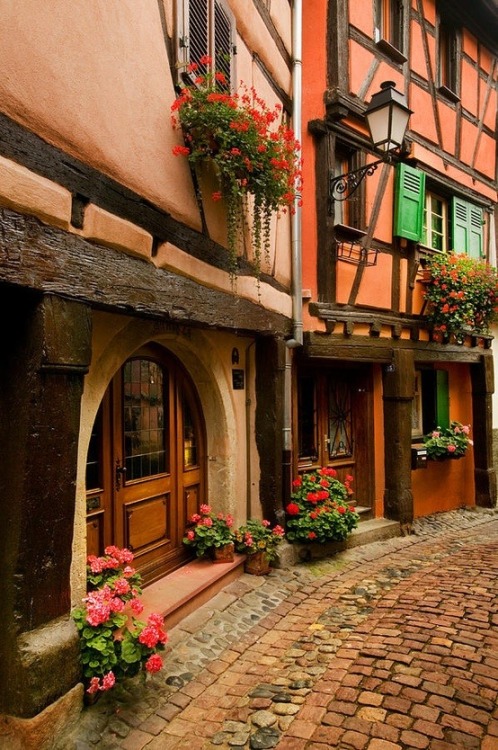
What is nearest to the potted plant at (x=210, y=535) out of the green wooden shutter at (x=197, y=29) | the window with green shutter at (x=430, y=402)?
the green wooden shutter at (x=197, y=29)

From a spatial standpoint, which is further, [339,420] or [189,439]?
[339,420]

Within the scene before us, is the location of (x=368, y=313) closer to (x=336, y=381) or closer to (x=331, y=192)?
(x=336, y=381)

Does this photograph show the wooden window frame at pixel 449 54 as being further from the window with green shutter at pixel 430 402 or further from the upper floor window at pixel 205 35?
the upper floor window at pixel 205 35

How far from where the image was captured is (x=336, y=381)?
6695mm

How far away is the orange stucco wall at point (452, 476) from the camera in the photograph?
7527 millimetres

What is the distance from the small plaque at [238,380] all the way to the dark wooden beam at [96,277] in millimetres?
956

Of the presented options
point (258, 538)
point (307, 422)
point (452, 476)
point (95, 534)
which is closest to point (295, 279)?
point (307, 422)

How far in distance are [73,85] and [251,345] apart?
10.2 feet

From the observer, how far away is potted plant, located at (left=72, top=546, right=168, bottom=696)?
2.58 meters

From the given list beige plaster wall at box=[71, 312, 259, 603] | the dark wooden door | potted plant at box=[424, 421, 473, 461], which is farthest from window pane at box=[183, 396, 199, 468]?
potted plant at box=[424, 421, 473, 461]

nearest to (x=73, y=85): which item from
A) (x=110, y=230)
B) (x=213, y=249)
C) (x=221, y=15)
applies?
(x=110, y=230)

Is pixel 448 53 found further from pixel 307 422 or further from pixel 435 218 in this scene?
pixel 307 422

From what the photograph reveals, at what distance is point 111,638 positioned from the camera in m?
2.65

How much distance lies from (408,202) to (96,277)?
5347mm
